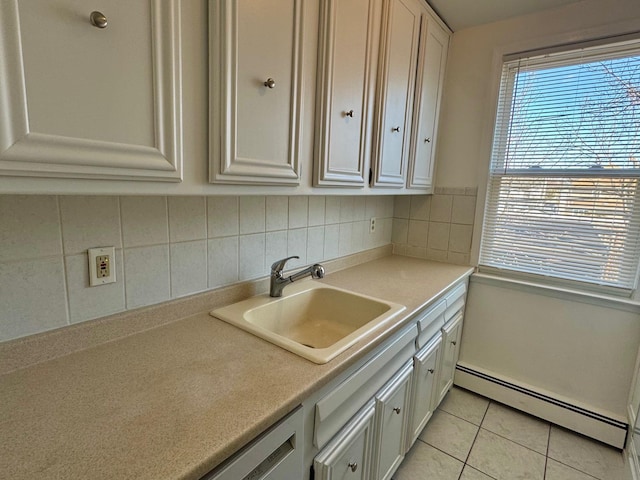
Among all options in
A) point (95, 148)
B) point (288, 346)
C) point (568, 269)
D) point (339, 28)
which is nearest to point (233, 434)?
point (288, 346)

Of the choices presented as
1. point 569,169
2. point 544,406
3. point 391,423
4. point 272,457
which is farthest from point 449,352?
point 272,457

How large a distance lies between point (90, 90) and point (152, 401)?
648 mm

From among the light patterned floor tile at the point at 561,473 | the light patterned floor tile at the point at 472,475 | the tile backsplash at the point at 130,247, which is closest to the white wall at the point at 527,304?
the light patterned floor tile at the point at 561,473

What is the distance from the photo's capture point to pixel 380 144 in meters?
1.50

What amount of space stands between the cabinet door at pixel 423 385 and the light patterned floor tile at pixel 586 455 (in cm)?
72

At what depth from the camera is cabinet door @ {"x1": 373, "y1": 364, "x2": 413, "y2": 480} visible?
1182 millimetres

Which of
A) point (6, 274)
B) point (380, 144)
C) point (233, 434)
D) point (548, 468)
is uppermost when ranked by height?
point (380, 144)

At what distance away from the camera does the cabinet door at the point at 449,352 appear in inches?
70.6

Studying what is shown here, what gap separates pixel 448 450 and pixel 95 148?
2025 millimetres

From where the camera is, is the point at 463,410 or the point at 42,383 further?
the point at 463,410

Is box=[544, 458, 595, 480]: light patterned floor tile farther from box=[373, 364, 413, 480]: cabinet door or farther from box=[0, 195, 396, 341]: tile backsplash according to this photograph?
box=[0, 195, 396, 341]: tile backsplash

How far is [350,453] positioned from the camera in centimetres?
103

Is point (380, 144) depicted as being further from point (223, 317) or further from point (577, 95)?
point (577, 95)

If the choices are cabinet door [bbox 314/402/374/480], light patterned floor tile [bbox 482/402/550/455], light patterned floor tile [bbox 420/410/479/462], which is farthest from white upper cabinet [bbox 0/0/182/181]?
light patterned floor tile [bbox 482/402/550/455]
